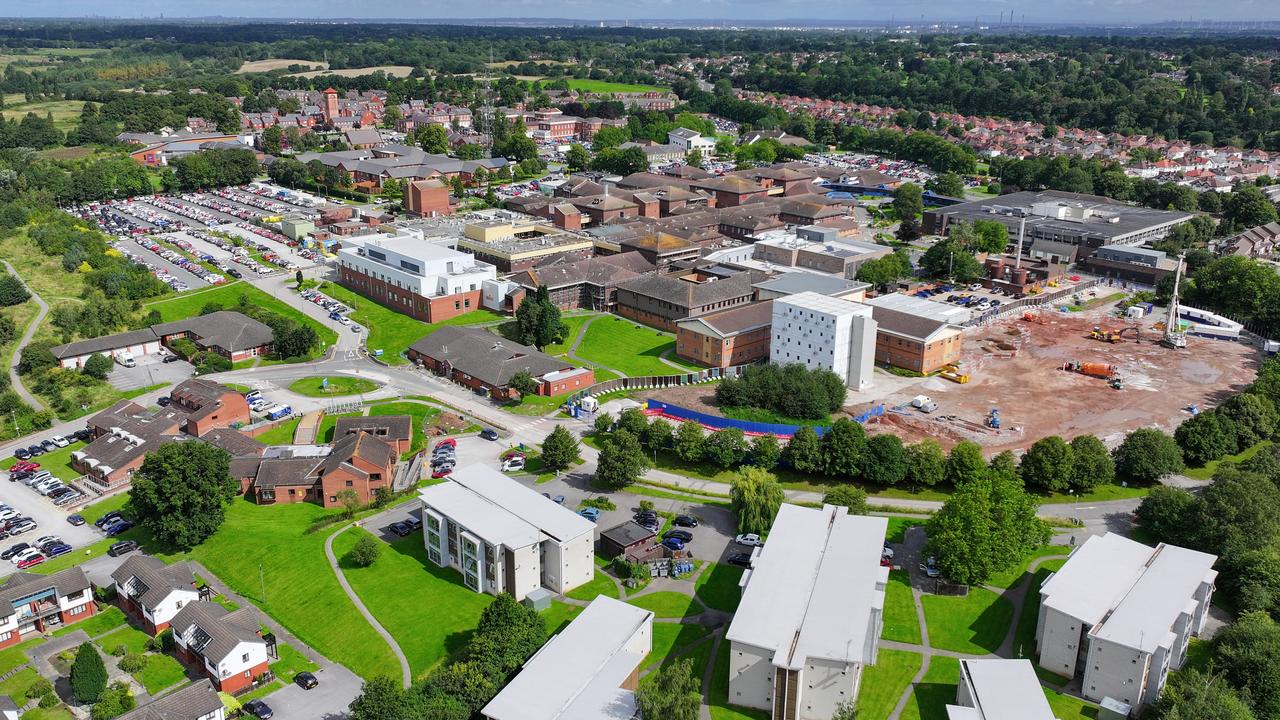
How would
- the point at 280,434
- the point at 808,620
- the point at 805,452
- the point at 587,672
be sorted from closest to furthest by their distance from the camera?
1. the point at 587,672
2. the point at 808,620
3. the point at 805,452
4. the point at 280,434

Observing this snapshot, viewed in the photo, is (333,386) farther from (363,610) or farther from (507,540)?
(507,540)

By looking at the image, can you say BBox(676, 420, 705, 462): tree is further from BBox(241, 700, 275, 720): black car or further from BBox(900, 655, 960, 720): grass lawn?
BBox(241, 700, 275, 720): black car

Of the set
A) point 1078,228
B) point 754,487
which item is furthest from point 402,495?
point 1078,228

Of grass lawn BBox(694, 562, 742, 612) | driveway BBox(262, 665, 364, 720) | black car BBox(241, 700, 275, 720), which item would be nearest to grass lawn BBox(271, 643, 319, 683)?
driveway BBox(262, 665, 364, 720)

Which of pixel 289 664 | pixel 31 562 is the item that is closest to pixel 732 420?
pixel 289 664

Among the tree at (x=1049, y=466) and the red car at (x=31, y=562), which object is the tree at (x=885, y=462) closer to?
the tree at (x=1049, y=466)

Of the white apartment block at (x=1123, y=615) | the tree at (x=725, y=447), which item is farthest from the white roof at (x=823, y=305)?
the white apartment block at (x=1123, y=615)
